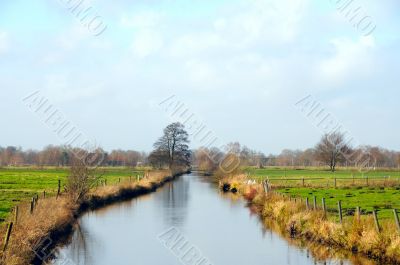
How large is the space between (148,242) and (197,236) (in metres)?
2.91

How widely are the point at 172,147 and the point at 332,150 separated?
34578 millimetres

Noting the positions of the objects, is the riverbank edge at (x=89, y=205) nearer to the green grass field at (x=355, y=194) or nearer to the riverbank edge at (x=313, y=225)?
the riverbank edge at (x=313, y=225)

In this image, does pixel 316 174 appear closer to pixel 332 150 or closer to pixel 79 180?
pixel 332 150

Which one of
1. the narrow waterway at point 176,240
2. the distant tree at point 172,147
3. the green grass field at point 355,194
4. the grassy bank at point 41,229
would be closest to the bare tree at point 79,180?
the grassy bank at point 41,229

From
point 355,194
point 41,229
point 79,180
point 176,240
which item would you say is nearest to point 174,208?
point 79,180

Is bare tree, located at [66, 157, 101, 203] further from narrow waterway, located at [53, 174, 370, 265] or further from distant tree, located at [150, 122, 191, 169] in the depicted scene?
distant tree, located at [150, 122, 191, 169]

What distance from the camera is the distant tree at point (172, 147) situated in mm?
100188

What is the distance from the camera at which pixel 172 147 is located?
10412 cm

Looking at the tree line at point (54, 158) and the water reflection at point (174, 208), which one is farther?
the tree line at point (54, 158)

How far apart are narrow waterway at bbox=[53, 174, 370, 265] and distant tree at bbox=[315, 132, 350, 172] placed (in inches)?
2971

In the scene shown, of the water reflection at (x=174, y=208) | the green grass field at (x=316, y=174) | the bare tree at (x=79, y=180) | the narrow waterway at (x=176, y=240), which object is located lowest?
the narrow waterway at (x=176, y=240)

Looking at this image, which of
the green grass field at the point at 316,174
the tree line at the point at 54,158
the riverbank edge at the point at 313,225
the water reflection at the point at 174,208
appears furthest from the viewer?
the tree line at the point at 54,158

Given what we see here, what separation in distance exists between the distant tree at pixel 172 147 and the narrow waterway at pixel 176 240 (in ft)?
203

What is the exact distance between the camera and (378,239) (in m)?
18.7
